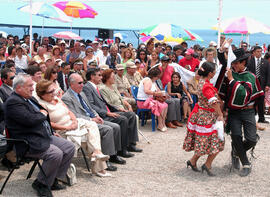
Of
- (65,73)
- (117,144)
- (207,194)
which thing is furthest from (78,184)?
(65,73)

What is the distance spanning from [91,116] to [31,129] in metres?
1.56

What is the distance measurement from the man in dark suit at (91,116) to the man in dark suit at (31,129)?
1.01m

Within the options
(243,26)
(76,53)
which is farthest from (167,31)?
(76,53)

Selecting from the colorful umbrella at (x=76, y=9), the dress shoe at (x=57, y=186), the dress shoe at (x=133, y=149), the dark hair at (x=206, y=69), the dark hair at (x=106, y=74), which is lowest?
the dress shoe at (x=133, y=149)

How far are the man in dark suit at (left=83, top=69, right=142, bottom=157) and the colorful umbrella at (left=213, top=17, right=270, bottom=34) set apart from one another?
6.11 meters

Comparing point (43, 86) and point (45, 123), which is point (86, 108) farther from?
point (45, 123)

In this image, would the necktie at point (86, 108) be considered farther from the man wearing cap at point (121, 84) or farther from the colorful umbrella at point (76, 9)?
the colorful umbrella at point (76, 9)

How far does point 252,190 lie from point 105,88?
111 inches

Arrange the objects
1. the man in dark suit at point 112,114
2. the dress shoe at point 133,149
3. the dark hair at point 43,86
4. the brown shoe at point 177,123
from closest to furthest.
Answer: the dark hair at point 43,86 < the man in dark suit at point 112,114 < the dress shoe at point 133,149 < the brown shoe at point 177,123

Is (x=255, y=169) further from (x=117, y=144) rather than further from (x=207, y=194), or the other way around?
(x=117, y=144)

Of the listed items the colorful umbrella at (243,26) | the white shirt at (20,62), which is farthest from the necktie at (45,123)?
the colorful umbrella at (243,26)

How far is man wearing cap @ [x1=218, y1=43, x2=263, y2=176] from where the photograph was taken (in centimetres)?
506

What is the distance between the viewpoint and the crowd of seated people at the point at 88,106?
169 inches

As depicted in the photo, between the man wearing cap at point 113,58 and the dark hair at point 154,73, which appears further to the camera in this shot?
the man wearing cap at point 113,58
